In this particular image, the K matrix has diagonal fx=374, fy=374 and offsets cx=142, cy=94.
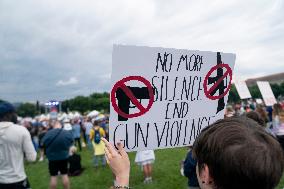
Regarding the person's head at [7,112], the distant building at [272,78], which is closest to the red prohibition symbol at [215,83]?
the person's head at [7,112]

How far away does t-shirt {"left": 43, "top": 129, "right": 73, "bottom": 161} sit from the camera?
699 centimetres

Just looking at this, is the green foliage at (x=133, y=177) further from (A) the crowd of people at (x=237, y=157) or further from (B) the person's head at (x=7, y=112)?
(A) the crowd of people at (x=237, y=157)

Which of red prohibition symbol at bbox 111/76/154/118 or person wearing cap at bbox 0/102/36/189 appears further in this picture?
person wearing cap at bbox 0/102/36/189

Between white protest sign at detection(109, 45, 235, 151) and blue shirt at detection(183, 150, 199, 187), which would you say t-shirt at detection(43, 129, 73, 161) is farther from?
white protest sign at detection(109, 45, 235, 151)

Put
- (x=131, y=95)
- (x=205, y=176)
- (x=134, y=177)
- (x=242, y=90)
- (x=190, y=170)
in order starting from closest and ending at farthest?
(x=205, y=176)
(x=131, y=95)
(x=190, y=170)
(x=134, y=177)
(x=242, y=90)

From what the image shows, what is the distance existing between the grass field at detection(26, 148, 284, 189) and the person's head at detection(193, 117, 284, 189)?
5947mm

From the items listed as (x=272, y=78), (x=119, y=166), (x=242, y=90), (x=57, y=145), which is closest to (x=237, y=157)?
(x=119, y=166)

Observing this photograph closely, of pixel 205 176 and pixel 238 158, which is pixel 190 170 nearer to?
pixel 205 176

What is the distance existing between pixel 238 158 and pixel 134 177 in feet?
26.1

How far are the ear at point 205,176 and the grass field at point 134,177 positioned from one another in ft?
19.5

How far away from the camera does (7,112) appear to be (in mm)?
4465

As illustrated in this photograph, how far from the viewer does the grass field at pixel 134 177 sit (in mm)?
8102

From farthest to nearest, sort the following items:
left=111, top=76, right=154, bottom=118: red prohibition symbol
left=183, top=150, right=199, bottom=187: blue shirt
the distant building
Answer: the distant building < left=183, top=150, right=199, bottom=187: blue shirt < left=111, top=76, right=154, bottom=118: red prohibition symbol

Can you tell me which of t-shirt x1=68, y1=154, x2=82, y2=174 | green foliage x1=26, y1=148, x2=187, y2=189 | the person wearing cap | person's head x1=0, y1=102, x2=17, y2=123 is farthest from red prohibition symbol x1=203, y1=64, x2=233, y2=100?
t-shirt x1=68, y1=154, x2=82, y2=174
